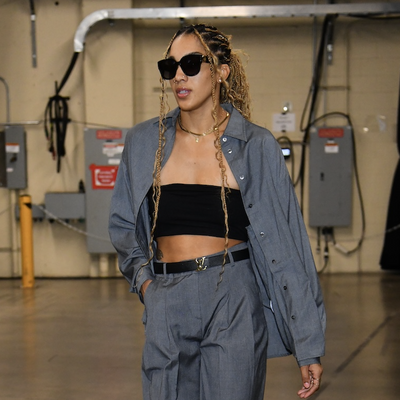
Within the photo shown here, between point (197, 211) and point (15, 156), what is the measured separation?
5299mm

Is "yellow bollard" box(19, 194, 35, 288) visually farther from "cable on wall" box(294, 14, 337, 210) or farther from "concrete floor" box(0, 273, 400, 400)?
"cable on wall" box(294, 14, 337, 210)

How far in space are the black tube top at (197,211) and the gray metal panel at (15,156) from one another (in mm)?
5196

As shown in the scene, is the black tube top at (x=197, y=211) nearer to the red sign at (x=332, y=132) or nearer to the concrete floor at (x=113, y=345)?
the concrete floor at (x=113, y=345)

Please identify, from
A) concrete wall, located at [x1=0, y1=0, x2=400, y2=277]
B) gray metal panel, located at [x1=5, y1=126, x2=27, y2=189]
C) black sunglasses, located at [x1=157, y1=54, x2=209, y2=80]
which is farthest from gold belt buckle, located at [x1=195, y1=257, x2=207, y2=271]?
gray metal panel, located at [x1=5, y1=126, x2=27, y2=189]

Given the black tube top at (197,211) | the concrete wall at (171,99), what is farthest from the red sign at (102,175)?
the black tube top at (197,211)

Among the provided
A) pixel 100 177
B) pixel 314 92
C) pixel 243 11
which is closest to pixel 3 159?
pixel 100 177

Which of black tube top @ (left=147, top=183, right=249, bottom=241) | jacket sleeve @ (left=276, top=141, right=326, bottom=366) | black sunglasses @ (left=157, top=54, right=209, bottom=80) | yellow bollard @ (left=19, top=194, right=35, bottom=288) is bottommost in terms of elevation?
yellow bollard @ (left=19, top=194, right=35, bottom=288)

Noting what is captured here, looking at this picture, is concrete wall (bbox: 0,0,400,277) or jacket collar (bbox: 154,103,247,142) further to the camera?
concrete wall (bbox: 0,0,400,277)

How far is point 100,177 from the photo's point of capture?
6539 millimetres

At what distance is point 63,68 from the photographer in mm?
6734

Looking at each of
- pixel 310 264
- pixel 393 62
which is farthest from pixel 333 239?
pixel 310 264

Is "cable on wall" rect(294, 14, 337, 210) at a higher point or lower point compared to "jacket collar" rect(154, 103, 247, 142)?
higher

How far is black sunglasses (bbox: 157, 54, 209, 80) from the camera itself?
1.83m

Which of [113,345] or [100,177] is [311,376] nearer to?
[113,345]
